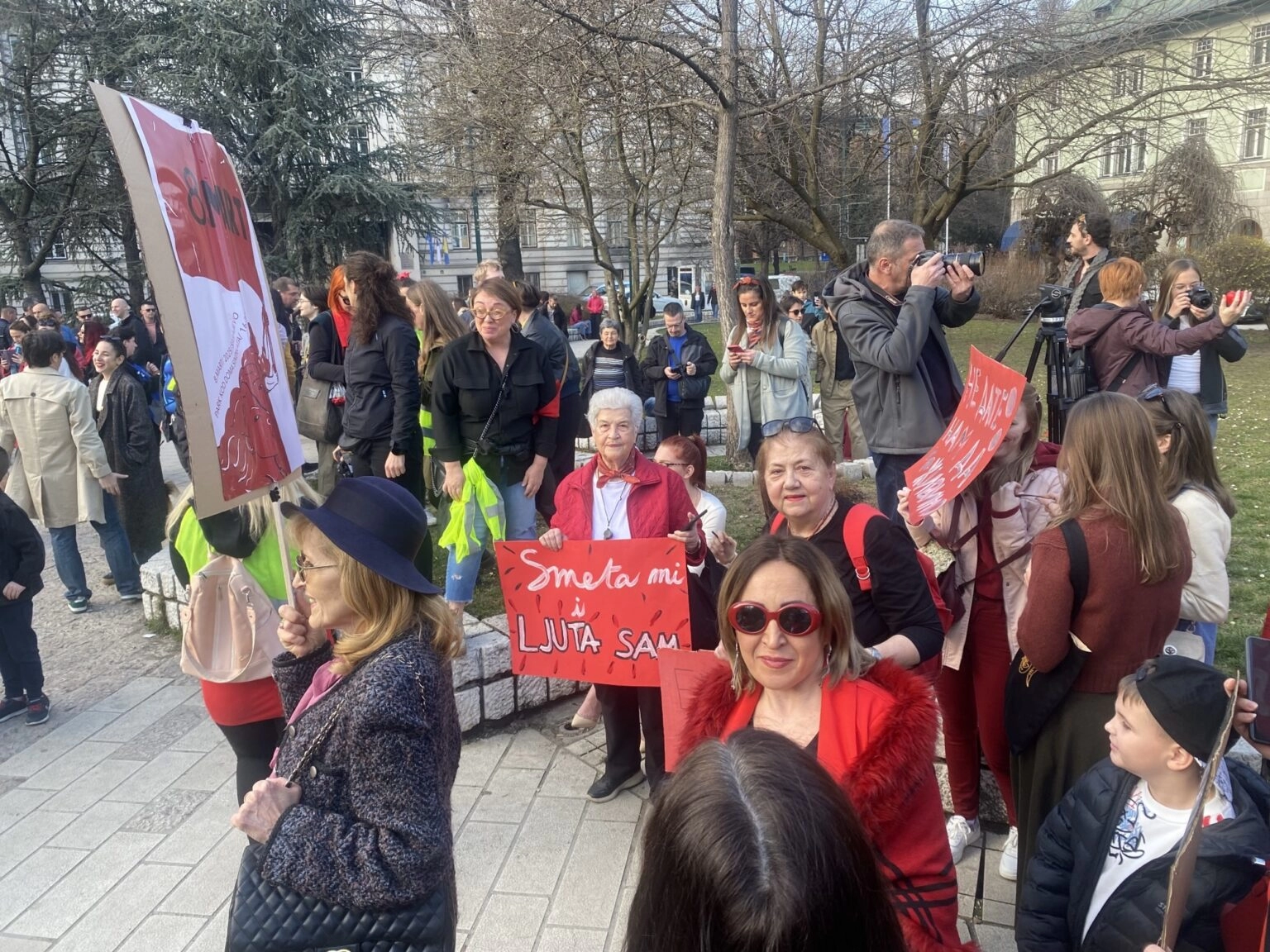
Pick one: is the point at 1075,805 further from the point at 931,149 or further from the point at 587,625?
the point at 931,149

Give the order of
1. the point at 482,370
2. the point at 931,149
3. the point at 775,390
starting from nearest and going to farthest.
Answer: the point at 482,370 → the point at 775,390 → the point at 931,149

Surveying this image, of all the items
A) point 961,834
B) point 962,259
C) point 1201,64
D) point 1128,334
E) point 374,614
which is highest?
point 1201,64

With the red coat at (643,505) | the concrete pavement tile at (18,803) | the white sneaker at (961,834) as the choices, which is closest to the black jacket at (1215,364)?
the white sneaker at (961,834)

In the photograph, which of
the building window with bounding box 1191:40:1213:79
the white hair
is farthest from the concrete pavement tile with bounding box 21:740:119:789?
the building window with bounding box 1191:40:1213:79

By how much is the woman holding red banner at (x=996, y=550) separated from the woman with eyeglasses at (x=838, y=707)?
100 cm

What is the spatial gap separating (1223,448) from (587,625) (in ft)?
30.1

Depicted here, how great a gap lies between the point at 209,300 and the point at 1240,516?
786cm

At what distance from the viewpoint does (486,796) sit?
4.09 m

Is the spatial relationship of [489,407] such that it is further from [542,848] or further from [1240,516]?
[1240,516]

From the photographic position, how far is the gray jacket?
156 inches

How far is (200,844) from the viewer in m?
3.84

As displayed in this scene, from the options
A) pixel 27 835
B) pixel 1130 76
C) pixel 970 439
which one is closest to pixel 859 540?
pixel 970 439

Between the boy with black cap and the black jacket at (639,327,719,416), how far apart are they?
23.0ft

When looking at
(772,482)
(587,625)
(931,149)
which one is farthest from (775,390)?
(931,149)
